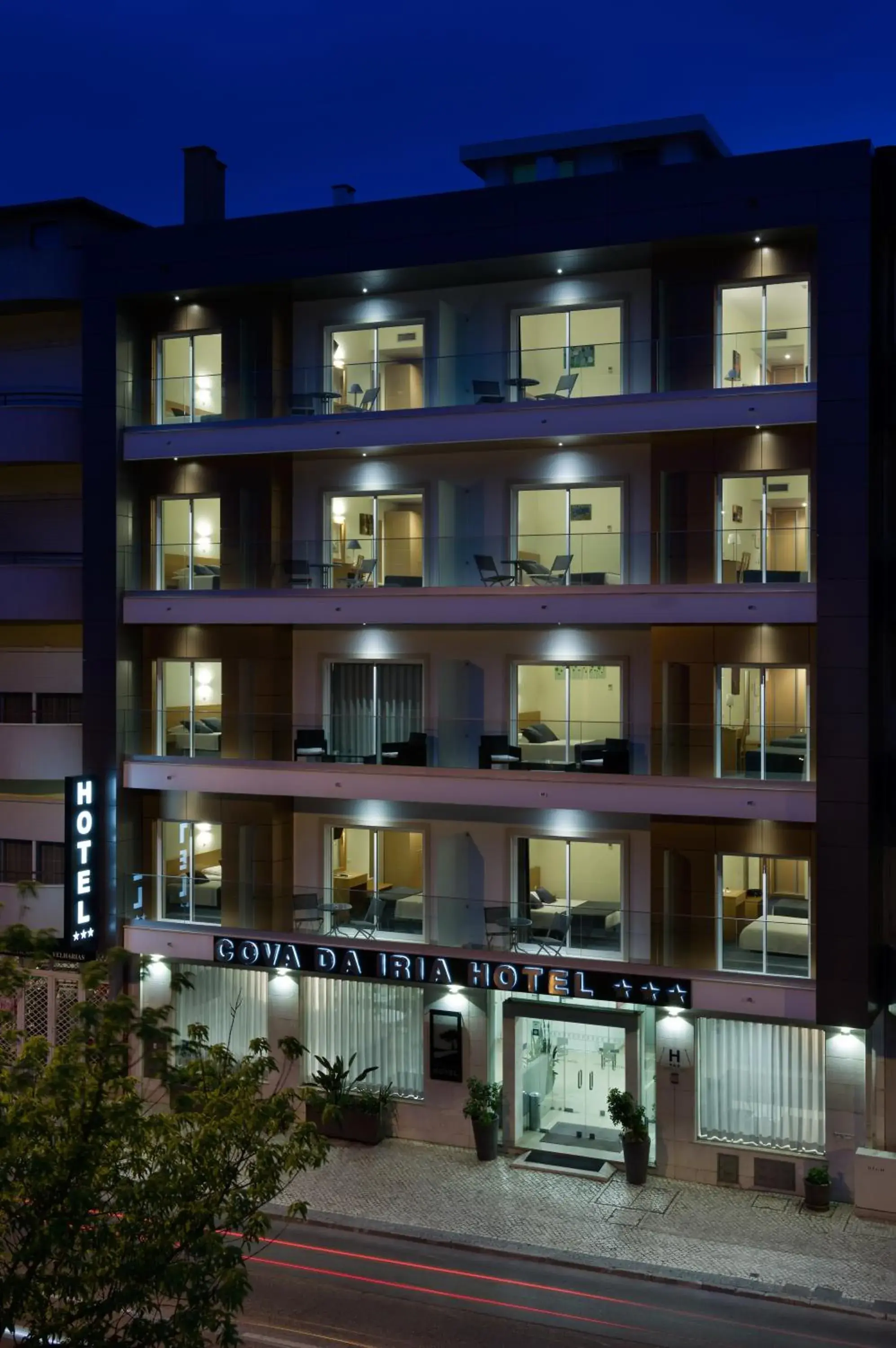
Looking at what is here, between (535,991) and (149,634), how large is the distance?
10517 mm

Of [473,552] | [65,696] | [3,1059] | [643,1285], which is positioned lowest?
[643,1285]

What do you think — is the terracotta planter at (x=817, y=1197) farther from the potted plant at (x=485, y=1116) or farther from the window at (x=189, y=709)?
the window at (x=189, y=709)

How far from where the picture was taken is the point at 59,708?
29516 mm

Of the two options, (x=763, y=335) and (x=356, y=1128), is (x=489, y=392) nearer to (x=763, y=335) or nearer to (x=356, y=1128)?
(x=763, y=335)

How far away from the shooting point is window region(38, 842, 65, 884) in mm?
29031

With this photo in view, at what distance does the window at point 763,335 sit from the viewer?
24.2 m

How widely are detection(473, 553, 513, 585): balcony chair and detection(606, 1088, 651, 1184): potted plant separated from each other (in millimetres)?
9040

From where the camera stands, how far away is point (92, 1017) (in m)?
13.1

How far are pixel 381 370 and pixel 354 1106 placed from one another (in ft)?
44.7

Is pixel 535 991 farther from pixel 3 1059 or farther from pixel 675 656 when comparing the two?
pixel 3 1059

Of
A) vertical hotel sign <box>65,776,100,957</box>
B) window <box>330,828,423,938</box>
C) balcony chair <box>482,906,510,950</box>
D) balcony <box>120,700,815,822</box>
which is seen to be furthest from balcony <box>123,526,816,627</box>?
balcony chair <box>482,906,510,950</box>

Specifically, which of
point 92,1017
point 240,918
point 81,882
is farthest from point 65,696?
point 92,1017

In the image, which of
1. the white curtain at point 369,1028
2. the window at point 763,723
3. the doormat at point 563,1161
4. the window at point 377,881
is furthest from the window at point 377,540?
the doormat at point 563,1161

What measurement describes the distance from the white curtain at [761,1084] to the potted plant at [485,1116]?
3546 mm
